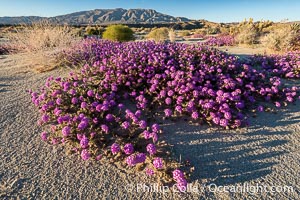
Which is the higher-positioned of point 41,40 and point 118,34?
point 41,40

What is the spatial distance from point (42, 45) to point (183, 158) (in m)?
6.98

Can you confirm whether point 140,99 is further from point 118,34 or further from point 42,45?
point 118,34

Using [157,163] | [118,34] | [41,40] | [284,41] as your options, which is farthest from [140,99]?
[118,34]

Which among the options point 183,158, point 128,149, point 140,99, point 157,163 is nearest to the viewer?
point 157,163

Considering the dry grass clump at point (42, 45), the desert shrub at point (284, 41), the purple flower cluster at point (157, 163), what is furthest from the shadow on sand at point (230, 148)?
the desert shrub at point (284, 41)

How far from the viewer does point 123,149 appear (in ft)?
10.6

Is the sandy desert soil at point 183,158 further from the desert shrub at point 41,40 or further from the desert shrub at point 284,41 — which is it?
the desert shrub at point 284,41

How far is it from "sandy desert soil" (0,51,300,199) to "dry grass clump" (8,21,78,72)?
3.23 meters

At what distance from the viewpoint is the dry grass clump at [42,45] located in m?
7.43

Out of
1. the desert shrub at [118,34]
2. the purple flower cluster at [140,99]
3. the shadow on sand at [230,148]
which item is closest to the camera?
the shadow on sand at [230,148]

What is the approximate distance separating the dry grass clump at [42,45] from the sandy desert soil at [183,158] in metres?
3.23

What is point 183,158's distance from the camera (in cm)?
332

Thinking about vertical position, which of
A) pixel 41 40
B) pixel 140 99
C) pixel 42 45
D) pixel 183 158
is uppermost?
pixel 41 40

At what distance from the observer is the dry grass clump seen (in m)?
7.43
